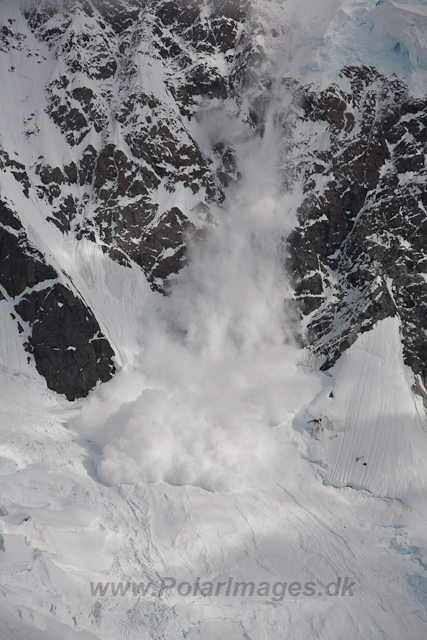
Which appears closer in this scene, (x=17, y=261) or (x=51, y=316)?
(x=51, y=316)

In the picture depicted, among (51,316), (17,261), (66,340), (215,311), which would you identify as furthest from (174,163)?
(66,340)

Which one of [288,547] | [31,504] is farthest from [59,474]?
[288,547]

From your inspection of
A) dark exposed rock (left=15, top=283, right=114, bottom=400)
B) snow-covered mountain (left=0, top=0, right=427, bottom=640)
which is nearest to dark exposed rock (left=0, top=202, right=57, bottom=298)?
snow-covered mountain (left=0, top=0, right=427, bottom=640)

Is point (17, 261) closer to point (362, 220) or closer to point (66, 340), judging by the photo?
point (66, 340)

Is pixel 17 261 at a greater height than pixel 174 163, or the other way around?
pixel 174 163

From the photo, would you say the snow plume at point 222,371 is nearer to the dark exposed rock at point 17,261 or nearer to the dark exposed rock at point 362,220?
the dark exposed rock at point 362,220

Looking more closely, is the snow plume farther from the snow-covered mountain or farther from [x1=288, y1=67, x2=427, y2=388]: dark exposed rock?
[x1=288, y1=67, x2=427, y2=388]: dark exposed rock
